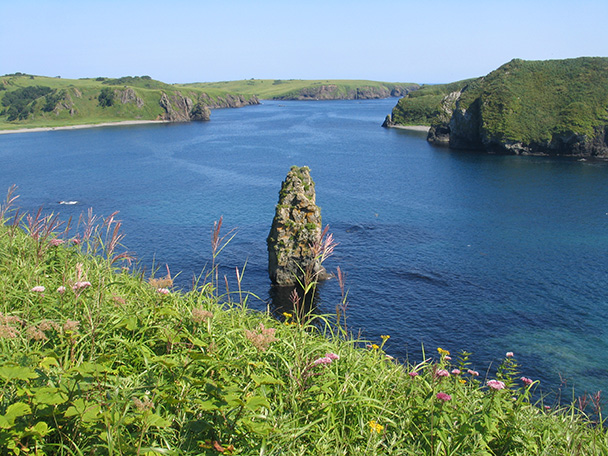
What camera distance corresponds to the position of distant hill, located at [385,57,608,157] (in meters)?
126

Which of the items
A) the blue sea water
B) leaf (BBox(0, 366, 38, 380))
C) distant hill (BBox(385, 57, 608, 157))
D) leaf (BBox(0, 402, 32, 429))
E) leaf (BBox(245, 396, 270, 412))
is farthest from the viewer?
distant hill (BBox(385, 57, 608, 157))

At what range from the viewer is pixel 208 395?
6.71 meters

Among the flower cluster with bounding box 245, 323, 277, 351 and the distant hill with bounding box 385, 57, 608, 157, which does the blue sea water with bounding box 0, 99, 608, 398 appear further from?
the flower cluster with bounding box 245, 323, 277, 351

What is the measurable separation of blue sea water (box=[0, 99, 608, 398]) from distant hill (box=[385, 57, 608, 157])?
30.6 ft

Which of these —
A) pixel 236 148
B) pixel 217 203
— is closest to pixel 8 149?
pixel 236 148

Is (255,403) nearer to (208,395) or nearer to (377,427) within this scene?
(208,395)

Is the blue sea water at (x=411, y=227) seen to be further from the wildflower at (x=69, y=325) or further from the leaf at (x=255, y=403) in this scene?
the wildflower at (x=69, y=325)

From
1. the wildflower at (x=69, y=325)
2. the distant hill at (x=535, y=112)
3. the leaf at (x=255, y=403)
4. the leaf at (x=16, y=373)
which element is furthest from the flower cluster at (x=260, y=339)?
the distant hill at (x=535, y=112)

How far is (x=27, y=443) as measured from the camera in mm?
5965

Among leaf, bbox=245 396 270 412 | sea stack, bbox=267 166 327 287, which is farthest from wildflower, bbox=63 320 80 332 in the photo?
sea stack, bbox=267 166 327 287

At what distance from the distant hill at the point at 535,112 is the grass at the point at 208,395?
13652cm

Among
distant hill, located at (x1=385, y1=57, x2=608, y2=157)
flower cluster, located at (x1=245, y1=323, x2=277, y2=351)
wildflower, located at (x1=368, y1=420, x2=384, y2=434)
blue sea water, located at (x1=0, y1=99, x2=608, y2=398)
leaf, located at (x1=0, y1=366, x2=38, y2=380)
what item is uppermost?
distant hill, located at (x1=385, y1=57, x2=608, y2=157)

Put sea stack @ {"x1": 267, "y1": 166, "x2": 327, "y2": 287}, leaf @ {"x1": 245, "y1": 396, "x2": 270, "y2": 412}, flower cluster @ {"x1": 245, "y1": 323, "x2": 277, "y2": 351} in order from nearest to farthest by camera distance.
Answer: leaf @ {"x1": 245, "y1": 396, "x2": 270, "y2": 412} < flower cluster @ {"x1": 245, "y1": 323, "x2": 277, "y2": 351} < sea stack @ {"x1": 267, "y1": 166, "x2": 327, "y2": 287}

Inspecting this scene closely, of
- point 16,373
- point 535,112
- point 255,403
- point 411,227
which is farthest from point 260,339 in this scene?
point 535,112
